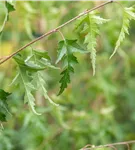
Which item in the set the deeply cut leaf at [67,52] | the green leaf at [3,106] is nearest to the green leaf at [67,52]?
the deeply cut leaf at [67,52]

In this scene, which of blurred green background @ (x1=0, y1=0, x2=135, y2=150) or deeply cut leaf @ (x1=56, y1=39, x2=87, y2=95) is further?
blurred green background @ (x1=0, y1=0, x2=135, y2=150)

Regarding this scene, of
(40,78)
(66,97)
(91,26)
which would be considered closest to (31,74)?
(40,78)

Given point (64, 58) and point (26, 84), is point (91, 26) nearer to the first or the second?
point (64, 58)

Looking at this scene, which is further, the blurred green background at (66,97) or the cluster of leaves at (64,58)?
the blurred green background at (66,97)

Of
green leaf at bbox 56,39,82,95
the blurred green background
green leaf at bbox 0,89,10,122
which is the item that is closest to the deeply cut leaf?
green leaf at bbox 56,39,82,95

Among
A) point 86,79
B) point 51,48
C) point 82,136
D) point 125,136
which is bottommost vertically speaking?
point 125,136

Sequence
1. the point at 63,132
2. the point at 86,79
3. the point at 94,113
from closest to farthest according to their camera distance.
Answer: the point at 63,132 < the point at 94,113 < the point at 86,79

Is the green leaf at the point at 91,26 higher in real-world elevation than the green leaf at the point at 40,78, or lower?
higher

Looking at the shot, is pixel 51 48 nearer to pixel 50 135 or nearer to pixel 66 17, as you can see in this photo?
pixel 66 17

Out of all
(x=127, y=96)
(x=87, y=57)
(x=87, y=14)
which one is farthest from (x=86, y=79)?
(x=87, y=14)

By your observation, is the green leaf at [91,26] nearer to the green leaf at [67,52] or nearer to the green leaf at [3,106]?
the green leaf at [67,52]

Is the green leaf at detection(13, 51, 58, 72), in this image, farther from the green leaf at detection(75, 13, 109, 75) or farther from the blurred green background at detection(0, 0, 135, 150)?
the blurred green background at detection(0, 0, 135, 150)
